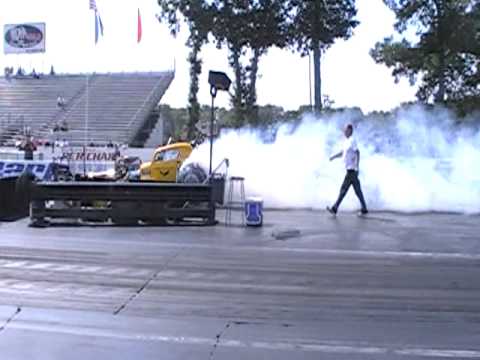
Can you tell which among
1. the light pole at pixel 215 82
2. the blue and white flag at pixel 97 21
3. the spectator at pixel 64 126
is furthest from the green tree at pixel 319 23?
the light pole at pixel 215 82

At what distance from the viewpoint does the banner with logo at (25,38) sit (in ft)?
245

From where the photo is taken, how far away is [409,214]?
58.0ft

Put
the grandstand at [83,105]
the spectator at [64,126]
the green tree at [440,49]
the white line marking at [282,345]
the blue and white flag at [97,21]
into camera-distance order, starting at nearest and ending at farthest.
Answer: the white line marking at [282,345] < the green tree at [440,49] < the blue and white flag at [97,21] < the spectator at [64,126] < the grandstand at [83,105]

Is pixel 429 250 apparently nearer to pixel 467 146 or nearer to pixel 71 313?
pixel 71 313

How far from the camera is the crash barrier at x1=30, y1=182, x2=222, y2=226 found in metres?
15.5

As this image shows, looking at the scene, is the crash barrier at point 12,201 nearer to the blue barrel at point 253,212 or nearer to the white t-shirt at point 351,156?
the blue barrel at point 253,212

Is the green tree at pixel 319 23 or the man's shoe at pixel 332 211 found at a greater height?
the green tree at pixel 319 23

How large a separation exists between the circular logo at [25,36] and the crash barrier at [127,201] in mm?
62906

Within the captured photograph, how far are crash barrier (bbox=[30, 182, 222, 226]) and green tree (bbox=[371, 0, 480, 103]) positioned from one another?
95.7 ft

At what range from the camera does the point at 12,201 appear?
16.9 metres

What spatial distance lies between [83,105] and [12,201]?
163ft

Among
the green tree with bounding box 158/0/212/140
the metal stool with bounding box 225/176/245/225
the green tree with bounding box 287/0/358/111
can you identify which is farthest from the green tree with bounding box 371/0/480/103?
the metal stool with bounding box 225/176/245/225

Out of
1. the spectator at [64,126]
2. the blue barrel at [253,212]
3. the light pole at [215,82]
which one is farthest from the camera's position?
the spectator at [64,126]

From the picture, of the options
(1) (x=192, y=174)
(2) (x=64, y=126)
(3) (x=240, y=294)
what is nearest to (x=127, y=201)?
(1) (x=192, y=174)
